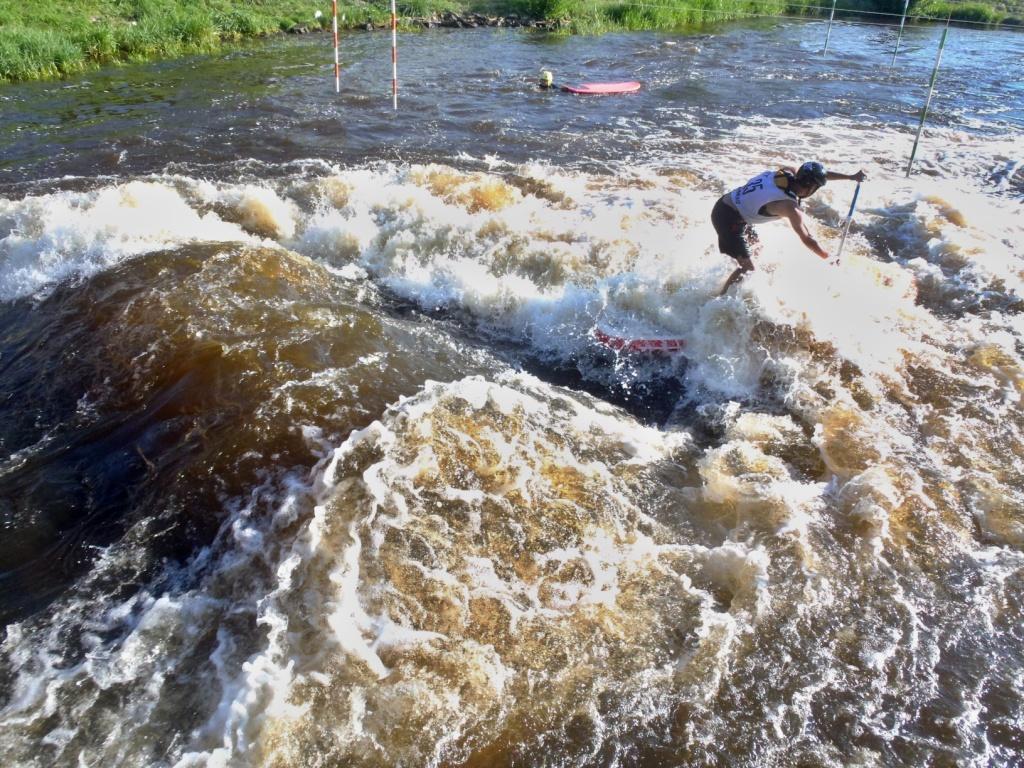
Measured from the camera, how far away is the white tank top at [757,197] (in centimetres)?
587

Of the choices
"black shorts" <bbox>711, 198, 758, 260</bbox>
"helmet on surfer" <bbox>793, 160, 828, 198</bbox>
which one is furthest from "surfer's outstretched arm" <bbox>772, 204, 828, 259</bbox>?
"black shorts" <bbox>711, 198, 758, 260</bbox>

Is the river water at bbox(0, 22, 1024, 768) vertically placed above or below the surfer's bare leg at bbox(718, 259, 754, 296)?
below

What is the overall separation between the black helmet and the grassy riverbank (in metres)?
14.7

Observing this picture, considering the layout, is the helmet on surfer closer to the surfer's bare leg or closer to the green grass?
the surfer's bare leg

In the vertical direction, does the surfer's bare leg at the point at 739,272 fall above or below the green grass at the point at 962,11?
below

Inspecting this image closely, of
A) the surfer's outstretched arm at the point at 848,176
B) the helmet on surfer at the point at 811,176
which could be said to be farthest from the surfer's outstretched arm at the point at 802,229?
the surfer's outstretched arm at the point at 848,176

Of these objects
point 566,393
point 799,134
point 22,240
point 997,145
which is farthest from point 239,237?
point 997,145

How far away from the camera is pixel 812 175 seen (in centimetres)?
556

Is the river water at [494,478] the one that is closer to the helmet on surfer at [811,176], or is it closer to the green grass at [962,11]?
the helmet on surfer at [811,176]

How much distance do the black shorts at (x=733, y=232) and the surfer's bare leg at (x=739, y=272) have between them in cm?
5

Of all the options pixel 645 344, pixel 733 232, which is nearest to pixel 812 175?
pixel 733 232

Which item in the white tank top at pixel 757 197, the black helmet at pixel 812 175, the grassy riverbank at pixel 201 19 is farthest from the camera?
the grassy riverbank at pixel 201 19

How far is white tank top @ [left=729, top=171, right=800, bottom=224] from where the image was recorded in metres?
5.87

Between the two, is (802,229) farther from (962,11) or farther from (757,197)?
(962,11)
